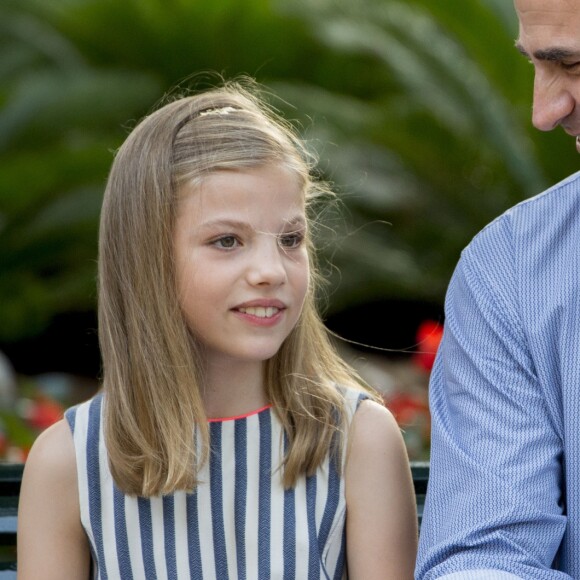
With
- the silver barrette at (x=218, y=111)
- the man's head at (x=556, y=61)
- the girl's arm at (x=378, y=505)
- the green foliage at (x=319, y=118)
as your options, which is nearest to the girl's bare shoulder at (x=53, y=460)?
the girl's arm at (x=378, y=505)

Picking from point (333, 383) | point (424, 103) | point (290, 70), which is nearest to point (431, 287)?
point (424, 103)

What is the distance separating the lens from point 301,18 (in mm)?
7531

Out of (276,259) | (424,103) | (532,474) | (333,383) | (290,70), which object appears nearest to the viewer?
(532,474)

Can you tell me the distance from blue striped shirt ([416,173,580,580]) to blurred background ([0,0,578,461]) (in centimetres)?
436

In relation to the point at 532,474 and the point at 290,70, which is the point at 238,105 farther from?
the point at 290,70

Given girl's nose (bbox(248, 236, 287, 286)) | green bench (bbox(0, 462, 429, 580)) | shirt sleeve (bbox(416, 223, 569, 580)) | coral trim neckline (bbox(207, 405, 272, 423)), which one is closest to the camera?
shirt sleeve (bbox(416, 223, 569, 580))

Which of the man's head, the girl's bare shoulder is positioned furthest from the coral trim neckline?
the man's head

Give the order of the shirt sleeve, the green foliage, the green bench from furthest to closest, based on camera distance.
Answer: the green foliage → the green bench → the shirt sleeve

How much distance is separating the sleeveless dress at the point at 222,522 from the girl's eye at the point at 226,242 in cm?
33

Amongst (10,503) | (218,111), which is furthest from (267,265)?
(10,503)

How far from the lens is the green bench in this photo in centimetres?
247

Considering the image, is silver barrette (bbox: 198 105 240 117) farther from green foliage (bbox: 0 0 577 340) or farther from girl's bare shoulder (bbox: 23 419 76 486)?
green foliage (bbox: 0 0 577 340)

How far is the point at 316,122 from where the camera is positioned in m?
7.20

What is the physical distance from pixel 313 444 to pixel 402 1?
18.4 feet
